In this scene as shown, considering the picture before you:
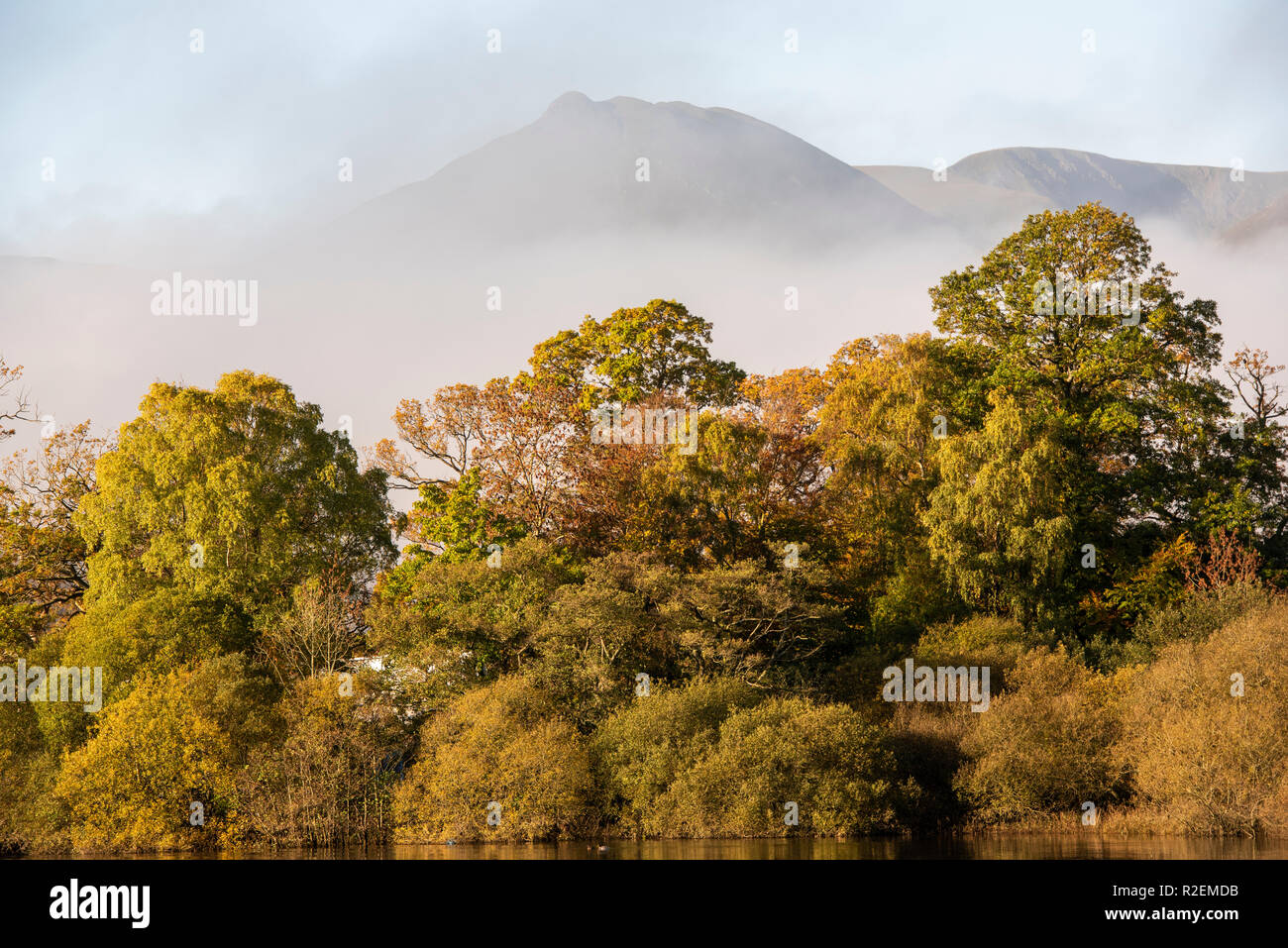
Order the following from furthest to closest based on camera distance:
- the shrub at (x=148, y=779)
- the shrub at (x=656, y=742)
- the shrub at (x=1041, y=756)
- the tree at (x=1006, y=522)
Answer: the tree at (x=1006, y=522) < the shrub at (x=148, y=779) < the shrub at (x=656, y=742) < the shrub at (x=1041, y=756)

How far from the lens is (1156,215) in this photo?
178875mm

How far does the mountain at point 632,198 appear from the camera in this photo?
512 feet

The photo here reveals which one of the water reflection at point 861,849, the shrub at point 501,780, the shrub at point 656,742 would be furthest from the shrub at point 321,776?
the shrub at point 656,742

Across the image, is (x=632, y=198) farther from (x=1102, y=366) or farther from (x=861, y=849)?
(x=861, y=849)

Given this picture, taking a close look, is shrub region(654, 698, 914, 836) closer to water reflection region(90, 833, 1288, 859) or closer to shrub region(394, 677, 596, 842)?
water reflection region(90, 833, 1288, 859)

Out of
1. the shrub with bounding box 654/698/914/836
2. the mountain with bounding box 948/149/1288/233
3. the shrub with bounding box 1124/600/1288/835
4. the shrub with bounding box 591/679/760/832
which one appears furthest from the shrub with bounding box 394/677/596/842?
the mountain with bounding box 948/149/1288/233

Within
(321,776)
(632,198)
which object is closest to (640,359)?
(321,776)

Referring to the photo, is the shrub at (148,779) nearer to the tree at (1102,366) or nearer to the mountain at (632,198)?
the tree at (1102,366)

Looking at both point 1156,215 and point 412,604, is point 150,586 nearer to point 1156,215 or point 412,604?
point 412,604

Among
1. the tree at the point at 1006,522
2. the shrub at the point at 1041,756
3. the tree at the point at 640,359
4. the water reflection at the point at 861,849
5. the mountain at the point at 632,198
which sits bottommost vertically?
the water reflection at the point at 861,849

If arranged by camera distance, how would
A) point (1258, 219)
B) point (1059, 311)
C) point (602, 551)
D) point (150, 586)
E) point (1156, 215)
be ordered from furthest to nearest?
point (1156, 215)
point (1258, 219)
point (1059, 311)
point (602, 551)
point (150, 586)
